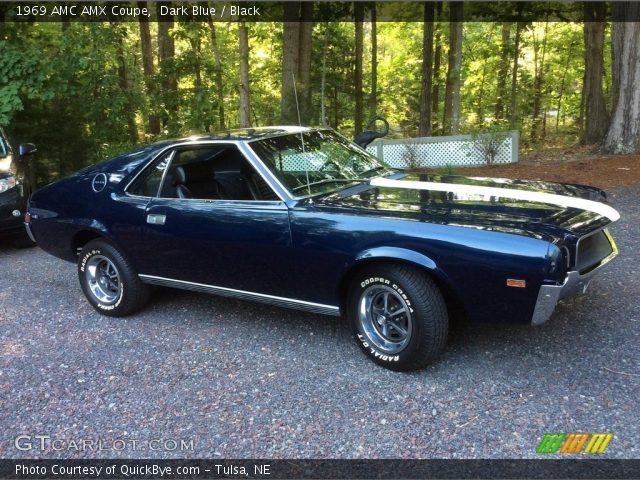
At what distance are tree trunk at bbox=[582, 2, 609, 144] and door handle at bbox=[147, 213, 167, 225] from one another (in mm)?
11636

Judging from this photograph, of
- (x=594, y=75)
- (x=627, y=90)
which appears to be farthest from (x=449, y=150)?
(x=594, y=75)

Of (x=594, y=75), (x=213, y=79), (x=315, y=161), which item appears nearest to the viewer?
(x=315, y=161)

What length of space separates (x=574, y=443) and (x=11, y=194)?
7.02 metres

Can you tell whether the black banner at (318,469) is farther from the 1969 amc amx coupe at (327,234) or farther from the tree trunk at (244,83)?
the tree trunk at (244,83)

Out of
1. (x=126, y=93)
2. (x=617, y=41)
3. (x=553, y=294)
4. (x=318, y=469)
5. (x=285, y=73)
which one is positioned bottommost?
(x=318, y=469)

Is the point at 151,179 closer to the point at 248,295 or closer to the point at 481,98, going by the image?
the point at 248,295

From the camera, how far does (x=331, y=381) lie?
351cm

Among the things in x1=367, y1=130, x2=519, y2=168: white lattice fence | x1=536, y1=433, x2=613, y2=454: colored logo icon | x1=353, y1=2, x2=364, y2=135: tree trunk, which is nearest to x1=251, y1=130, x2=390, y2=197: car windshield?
x1=536, y1=433, x2=613, y2=454: colored logo icon

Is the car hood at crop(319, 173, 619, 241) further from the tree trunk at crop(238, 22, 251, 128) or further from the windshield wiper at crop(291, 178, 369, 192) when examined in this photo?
the tree trunk at crop(238, 22, 251, 128)

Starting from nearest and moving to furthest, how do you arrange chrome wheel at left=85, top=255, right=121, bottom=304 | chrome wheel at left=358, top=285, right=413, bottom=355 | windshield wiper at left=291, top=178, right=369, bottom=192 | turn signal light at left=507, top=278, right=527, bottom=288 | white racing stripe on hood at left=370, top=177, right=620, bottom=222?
turn signal light at left=507, top=278, right=527, bottom=288
chrome wheel at left=358, top=285, right=413, bottom=355
white racing stripe on hood at left=370, top=177, right=620, bottom=222
windshield wiper at left=291, top=178, right=369, bottom=192
chrome wheel at left=85, top=255, right=121, bottom=304

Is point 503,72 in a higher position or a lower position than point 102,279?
higher

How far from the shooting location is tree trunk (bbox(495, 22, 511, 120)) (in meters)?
22.9

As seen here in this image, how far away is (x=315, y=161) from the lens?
Result: 4.39 meters

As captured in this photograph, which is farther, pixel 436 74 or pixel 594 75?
pixel 436 74
